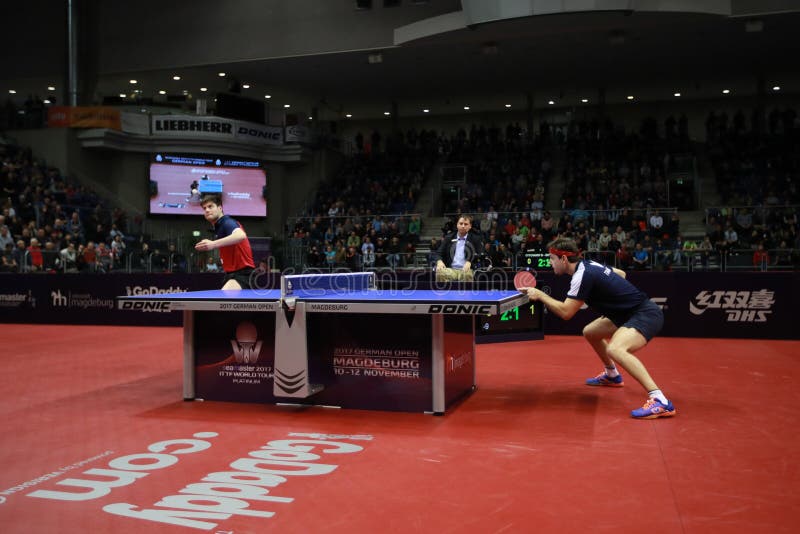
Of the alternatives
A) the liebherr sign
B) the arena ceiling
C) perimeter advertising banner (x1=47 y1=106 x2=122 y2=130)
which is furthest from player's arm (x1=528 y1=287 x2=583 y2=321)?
perimeter advertising banner (x1=47 y1=106 x2=122 y2=130)

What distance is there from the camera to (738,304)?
1220cm

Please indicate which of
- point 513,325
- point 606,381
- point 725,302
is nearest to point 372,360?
point 606,381

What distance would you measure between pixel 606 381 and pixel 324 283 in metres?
3.28

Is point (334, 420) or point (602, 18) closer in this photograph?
point (334, 420)

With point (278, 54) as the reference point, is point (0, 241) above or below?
below

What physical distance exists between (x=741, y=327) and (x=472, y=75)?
1680cm

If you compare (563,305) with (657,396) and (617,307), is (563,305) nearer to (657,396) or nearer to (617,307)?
(617,307)

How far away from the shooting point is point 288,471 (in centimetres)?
465

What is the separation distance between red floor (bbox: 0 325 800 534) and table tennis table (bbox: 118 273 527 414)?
0.75 ft

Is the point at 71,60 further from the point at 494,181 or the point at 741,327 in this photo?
the point at 741,327

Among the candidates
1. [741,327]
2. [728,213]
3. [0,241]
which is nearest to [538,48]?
[728,213]

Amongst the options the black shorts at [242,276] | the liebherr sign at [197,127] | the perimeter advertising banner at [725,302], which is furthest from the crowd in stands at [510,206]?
the black shorts at [242,276]

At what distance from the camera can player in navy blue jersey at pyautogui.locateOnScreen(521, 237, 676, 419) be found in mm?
6219

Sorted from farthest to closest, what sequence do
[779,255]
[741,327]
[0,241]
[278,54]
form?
1. [278,54]
2. [0,241]
3. [779,255]
4. [741,327]
